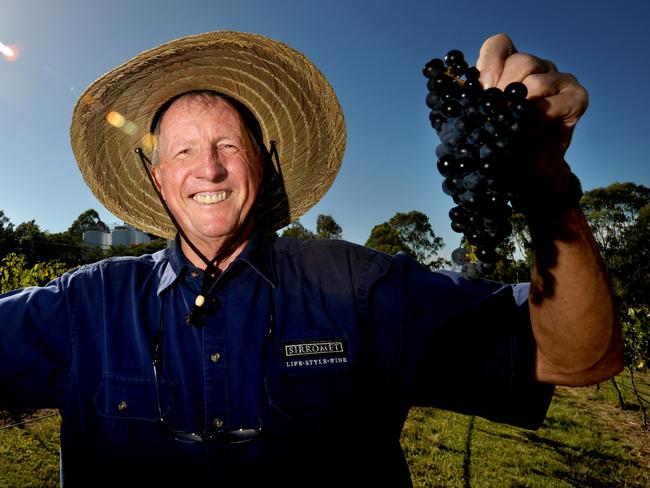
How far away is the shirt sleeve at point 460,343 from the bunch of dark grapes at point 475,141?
2.53 ft

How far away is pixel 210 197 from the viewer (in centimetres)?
220

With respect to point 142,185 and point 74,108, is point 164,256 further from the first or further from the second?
point 74,108

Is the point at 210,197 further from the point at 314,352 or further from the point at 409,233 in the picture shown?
the point at 409,233

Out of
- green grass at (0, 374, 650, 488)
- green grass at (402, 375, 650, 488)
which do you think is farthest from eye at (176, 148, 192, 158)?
green grass at (402, 375, 650, 488)

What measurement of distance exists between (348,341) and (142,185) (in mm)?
1995

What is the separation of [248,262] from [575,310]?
5.00 ft

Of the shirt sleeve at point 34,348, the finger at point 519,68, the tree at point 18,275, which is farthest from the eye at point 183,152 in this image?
the tree at point 18,275

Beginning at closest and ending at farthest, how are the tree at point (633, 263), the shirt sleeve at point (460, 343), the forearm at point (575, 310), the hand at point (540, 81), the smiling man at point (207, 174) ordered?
the hand at point (540, 81)
the forearm at point (575, 310)
the shirt sleeve at point (460, 343)
the smiling man at point (207, 174)
the tree at point (633, 263)

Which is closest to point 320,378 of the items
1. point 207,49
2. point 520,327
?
Result: point 520,327

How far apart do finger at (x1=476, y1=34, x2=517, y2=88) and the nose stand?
1488mm

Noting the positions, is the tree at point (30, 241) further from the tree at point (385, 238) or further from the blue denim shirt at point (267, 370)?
the blue denim shirt at point (267, 370)

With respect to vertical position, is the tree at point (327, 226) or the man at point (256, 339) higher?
the tree at point (327, 226)

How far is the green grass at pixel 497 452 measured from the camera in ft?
22.5

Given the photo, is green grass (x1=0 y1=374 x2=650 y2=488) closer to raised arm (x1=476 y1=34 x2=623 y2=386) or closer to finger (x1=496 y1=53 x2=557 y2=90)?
raised arm (x1=476 y1=34 x2=623 y2=386)
